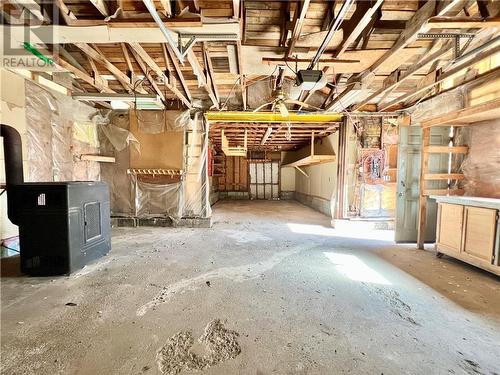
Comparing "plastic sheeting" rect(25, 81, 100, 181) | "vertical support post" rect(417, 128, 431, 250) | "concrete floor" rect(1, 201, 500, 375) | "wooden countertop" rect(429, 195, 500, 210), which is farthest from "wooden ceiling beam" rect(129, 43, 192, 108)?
"wooden countertop" rect(429, 195, 500, 210)

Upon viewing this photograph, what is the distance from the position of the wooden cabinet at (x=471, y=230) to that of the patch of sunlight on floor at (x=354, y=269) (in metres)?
1.21

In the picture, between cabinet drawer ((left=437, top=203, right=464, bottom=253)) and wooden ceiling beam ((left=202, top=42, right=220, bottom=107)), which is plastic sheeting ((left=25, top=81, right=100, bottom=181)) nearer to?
wooden ceiling beam ((left=202, top=42, right=220, bottom=107))

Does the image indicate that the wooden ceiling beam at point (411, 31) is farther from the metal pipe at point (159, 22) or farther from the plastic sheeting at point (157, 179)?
the plastic sheeting at point (157, 179)

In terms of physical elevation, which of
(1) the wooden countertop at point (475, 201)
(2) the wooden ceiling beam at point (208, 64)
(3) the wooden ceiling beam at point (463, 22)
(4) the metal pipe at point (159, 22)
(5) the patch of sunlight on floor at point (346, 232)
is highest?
(2) the wooden ceiling beam at point (208, 64)

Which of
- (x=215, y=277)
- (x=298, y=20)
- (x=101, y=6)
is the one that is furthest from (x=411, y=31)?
(x=215, y=277)

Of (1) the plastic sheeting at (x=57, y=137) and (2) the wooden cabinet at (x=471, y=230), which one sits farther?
(1) the plastic sheeting at (x=57, y=137)

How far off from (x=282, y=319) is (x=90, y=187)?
2782 millimetres

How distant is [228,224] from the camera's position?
17.7ft

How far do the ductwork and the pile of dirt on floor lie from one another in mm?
2421

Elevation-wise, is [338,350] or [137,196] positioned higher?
[137,196]

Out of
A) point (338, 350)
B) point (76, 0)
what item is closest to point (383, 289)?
point (338, 350)

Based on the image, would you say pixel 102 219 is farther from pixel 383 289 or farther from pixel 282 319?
pixel 383 289

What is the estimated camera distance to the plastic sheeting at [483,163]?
10.3 ft

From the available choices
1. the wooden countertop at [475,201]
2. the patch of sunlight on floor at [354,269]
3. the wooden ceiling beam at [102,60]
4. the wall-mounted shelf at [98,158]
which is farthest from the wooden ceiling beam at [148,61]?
the wooden countertop at [475,201]
